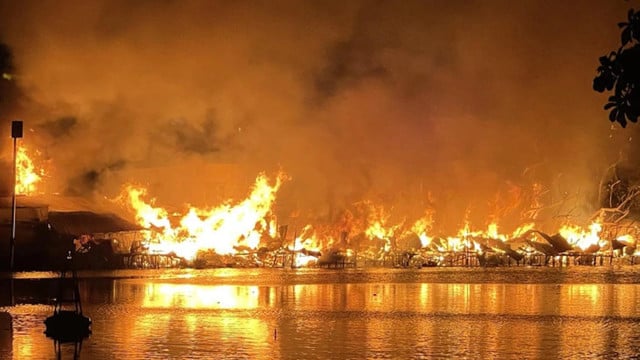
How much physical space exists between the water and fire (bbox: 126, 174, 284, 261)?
47.0 feet

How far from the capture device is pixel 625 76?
970 cm

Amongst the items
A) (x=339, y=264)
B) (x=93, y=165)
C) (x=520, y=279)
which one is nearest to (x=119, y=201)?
(x=93, y=165)

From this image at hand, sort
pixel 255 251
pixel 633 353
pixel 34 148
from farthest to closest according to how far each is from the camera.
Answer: pixel 34 148, pixel 255 251, pixel 633 353

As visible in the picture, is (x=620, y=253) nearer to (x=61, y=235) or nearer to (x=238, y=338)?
(x=61, y=235)

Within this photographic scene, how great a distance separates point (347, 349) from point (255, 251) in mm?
35935

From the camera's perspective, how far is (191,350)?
17.4 m

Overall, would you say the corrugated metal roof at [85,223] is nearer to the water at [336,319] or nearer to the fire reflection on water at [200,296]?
the water at [336,319]

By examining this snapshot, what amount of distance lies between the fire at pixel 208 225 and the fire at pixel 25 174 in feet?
18.0

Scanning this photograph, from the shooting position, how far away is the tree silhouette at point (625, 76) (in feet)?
31.6

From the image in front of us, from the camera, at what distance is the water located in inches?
690

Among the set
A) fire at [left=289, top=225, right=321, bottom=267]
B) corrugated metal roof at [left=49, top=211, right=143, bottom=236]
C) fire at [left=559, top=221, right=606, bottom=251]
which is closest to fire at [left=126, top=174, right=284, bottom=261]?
fire at [left=289, top=225, right=321, bottom=267]

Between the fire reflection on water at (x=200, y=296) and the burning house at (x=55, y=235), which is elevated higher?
the burning house at (x=55, y=235)

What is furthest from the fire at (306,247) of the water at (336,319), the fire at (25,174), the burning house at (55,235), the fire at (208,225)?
the fire at (25,174)

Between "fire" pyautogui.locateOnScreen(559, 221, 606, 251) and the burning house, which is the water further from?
"fire" pyautogui.locateOnScreen(559, 221, 606, 251)
